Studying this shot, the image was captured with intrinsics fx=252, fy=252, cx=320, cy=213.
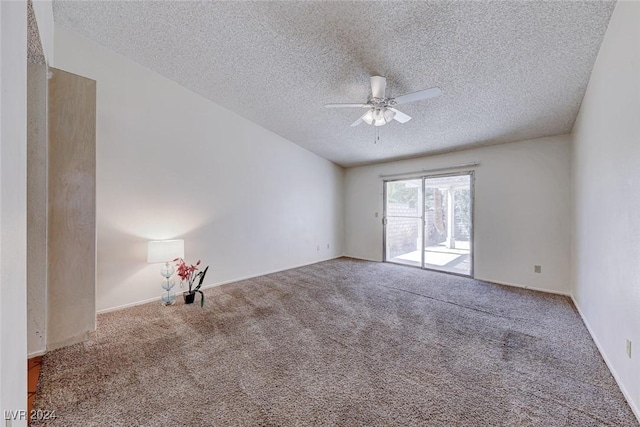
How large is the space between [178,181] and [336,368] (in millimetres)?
3115

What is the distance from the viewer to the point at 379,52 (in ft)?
7.86

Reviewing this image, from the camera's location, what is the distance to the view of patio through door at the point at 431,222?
4617mm

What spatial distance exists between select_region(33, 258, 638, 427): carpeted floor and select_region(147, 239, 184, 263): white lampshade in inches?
23.8

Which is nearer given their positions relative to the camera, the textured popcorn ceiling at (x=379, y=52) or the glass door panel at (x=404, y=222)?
the textured popcorn ceiling at (x=379, y=52)

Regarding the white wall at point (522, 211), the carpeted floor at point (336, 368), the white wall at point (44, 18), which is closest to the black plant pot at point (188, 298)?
the carpeted floor at point (336, 368)

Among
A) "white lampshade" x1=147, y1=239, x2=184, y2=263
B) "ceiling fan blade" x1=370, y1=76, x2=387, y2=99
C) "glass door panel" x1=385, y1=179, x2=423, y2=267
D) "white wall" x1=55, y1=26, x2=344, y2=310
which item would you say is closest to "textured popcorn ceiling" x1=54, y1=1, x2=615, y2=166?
"ceiling fan blade" x1=370, y1=76, x2=387, y2=99

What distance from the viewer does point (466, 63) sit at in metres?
2.40

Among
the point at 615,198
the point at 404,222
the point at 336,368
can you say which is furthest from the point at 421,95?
the point at 404,222

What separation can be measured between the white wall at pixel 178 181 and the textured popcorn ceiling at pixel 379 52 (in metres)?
0.30

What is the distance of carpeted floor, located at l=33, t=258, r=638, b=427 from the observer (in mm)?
1475

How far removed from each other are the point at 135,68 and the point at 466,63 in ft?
12.5

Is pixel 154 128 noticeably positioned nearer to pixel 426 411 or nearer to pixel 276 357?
pixel 276 357

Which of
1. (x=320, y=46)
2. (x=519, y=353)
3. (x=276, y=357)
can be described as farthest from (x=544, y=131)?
(x=276, y=357)
